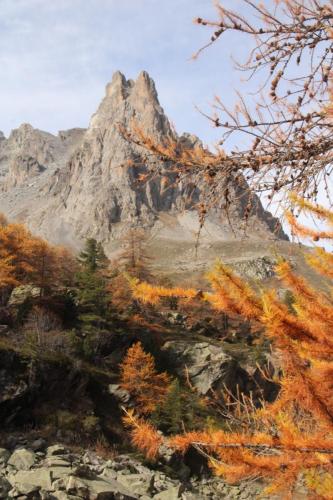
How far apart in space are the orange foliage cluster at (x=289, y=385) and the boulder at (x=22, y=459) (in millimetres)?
17896

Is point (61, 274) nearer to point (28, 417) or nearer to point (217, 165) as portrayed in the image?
point (28, 417)

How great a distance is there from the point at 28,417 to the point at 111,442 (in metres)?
5.00

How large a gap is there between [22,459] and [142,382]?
1059 centimetres

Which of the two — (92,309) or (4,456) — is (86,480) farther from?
(92,309)

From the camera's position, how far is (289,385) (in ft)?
12.1

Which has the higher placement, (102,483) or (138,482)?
(102,483)

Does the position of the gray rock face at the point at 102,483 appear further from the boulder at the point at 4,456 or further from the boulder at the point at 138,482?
the boulder at the point at 4,456

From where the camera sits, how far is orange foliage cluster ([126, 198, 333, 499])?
134 inches

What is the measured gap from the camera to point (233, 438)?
3.68m

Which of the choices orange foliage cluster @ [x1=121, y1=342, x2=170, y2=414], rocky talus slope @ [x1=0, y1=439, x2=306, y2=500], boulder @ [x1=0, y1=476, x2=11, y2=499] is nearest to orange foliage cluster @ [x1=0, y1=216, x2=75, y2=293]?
orange foliage cluster @ [x1=121, y1=342, x2=170, y2=414]

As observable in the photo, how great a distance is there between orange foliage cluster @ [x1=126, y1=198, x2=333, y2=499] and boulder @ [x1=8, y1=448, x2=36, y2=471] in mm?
17896

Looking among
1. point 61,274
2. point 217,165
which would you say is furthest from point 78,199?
point 217,165

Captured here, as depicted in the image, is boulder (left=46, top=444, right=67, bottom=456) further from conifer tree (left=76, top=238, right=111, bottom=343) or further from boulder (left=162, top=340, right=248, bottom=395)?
boulder (left=162, top=340, right=248, bottom=395)

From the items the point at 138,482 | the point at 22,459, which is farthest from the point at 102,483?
the point at 22,459
